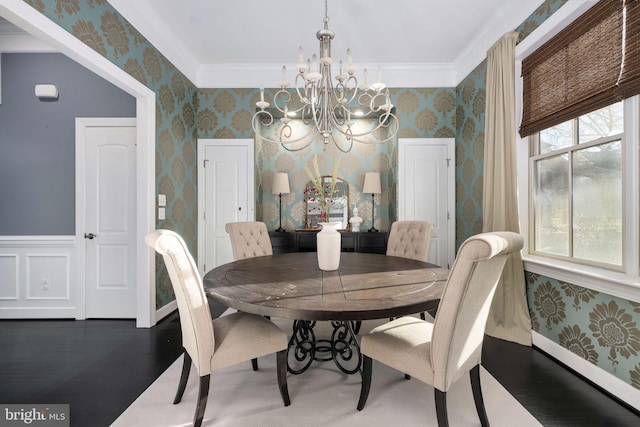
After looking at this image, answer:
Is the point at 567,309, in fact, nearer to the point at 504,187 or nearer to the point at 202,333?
the point at 504,187

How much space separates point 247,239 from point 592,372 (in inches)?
107

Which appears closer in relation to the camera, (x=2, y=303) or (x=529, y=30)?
(x=529, y=30)

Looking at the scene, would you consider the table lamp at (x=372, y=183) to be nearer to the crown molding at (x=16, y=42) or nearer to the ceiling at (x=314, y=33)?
the ceiling at (x=314, y=33)

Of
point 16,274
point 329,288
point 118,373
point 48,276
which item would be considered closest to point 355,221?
point 329,288

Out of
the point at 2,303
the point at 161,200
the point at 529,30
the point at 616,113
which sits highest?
the point at 529,30

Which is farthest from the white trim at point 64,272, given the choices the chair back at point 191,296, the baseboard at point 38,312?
the chair back at point 191,296

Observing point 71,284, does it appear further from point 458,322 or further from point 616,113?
point 616,113

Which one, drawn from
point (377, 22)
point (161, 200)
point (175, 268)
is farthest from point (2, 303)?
point (377, 22)

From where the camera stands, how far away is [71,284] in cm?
319

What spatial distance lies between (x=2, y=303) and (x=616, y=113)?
5.47m

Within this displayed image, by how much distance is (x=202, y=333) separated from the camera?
1.49m

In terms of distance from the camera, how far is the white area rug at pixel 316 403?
162cm

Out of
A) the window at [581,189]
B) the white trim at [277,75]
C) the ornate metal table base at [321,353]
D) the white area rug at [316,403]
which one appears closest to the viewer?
the white area rug at [316,403]

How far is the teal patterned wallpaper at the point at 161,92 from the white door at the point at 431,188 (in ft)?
8.90
